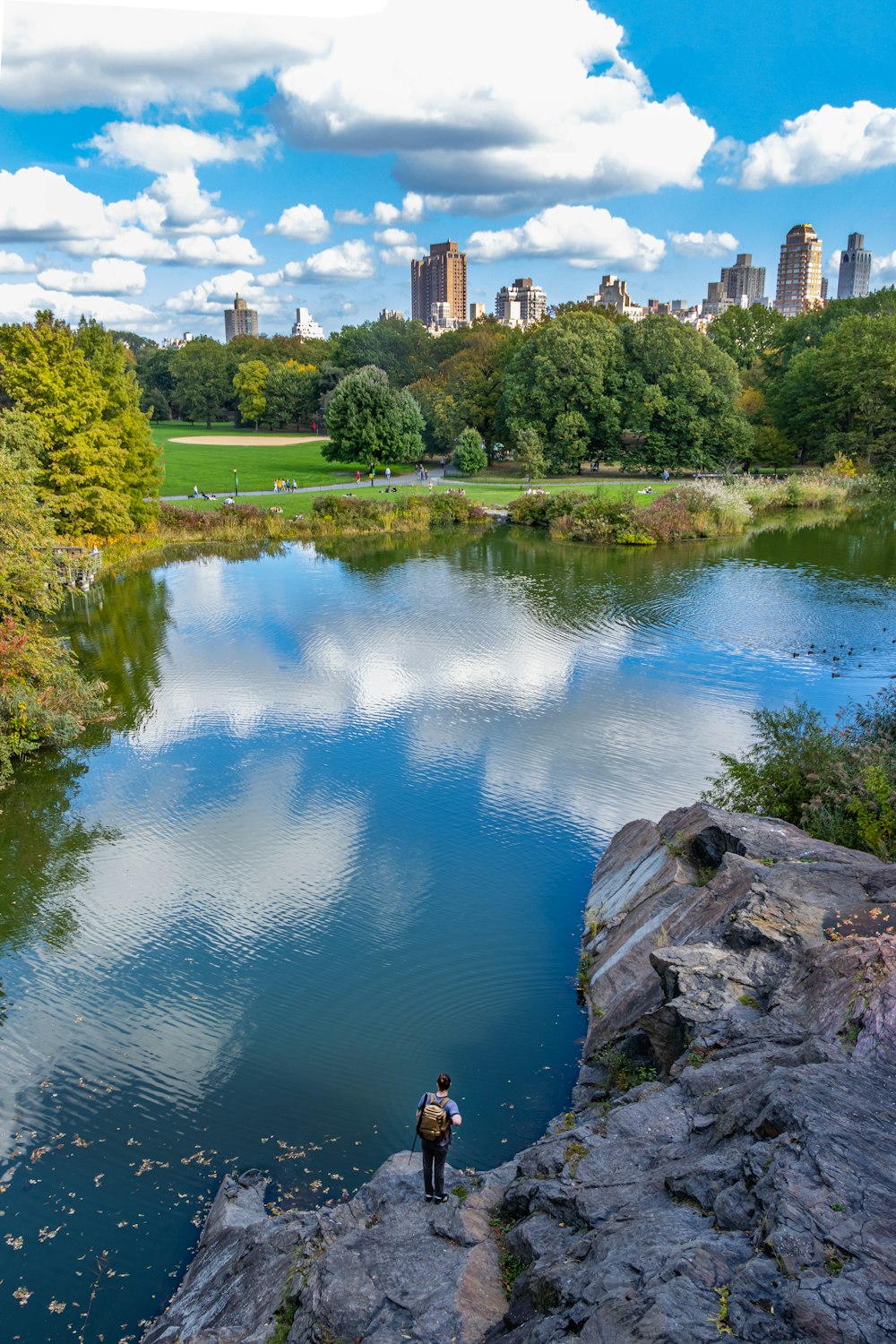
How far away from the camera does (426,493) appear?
57406 mm

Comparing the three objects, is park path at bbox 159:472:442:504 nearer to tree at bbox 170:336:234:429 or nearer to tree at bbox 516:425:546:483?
tree at bbox 516:425:546:483

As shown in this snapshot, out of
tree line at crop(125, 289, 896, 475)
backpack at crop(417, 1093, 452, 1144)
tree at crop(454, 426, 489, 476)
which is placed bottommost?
backpack at crop(417, 1093, 452, 1144)

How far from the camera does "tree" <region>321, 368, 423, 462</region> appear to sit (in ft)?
215

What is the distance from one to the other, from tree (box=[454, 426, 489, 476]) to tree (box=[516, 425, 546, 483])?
4.23 meters

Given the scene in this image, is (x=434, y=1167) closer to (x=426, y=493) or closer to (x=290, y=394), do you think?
(x=426, y=493)

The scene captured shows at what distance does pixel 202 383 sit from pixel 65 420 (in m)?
77.2

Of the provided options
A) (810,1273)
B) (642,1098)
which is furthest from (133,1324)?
(810,1273)

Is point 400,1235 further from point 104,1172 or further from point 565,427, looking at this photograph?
point 565,427

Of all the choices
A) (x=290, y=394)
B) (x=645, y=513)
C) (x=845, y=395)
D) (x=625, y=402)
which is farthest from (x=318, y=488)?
(x=290, y=394)

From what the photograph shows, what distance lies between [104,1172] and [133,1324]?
2.01m

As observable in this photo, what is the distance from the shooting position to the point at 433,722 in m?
22.7

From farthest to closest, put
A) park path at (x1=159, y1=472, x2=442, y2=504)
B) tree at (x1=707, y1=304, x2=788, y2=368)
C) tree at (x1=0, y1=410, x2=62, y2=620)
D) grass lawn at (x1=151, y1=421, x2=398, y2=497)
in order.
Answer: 1. tree at (x1=707, y1=304, x2=788, y2=368)
2. grass lawn at (x1=151, y1=421, x2=398, y2=497)
3. park path at (x1=159, y1=472, x2=442, y2=504)
4. tree at (x1=0, y1=410, x2=62, y2=620)

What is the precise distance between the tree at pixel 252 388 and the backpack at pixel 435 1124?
97.1 m

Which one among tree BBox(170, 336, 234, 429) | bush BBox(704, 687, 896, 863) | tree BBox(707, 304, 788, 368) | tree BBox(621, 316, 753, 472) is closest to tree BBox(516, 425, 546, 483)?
tree BBox(621, 316, 753, 472)
